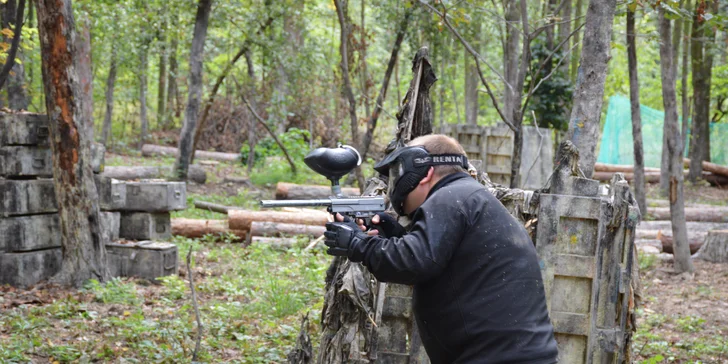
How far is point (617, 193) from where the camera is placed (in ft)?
15.7

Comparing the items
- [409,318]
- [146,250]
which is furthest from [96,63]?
→ [409,318]

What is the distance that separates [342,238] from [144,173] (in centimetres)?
1575

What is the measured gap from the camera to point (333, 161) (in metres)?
3.65

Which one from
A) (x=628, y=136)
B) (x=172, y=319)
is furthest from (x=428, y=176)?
(x=628, y=136)

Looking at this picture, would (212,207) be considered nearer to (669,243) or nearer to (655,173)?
(669,243)

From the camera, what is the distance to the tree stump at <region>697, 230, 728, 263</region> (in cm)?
1170

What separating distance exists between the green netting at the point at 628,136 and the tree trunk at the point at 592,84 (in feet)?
61.2

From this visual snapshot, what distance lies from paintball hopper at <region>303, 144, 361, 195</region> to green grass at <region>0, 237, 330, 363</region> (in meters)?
2.88

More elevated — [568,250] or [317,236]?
[568,250]

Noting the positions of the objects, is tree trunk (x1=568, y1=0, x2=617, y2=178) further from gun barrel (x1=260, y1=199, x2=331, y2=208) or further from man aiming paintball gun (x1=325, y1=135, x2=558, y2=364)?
gun barrel (x1=260, y1=199, x2=331, y2=208)

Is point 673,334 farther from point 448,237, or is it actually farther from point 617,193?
point 448,237

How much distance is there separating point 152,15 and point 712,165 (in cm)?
1621

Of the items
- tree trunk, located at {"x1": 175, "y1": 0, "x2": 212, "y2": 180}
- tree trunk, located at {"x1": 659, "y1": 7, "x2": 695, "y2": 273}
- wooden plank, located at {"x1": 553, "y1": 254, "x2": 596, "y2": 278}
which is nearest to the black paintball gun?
wooden plank, located at {"x1": 553, "y1": 254, "x2": 596, "y2": 278}

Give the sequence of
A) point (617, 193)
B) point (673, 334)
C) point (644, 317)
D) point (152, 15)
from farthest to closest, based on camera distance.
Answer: point (152, 15) < point (644, 317) < point (673, 334) < point (617, 193)
